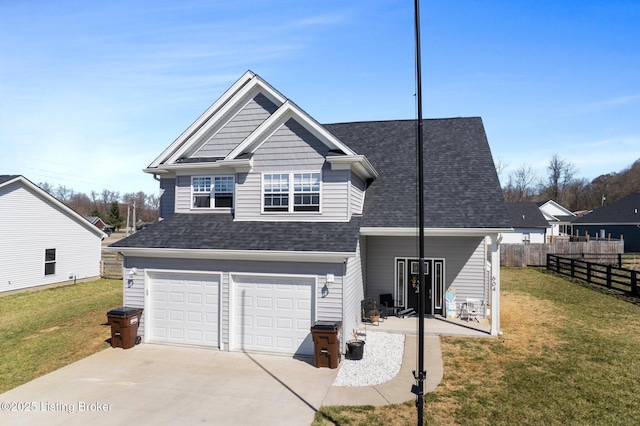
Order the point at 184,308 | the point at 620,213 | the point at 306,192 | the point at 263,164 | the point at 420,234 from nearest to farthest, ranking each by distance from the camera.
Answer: the point at 420,234 < the point at 184,308 < the point at 306,192 < the point at 263,164 < the point at 620,213

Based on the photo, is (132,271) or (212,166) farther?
(212,166)

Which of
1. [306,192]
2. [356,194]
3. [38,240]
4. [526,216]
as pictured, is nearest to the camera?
[306,192]

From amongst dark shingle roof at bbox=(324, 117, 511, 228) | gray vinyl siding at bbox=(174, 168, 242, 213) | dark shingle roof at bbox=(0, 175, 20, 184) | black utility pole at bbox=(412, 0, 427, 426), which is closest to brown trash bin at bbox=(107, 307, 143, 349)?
gray vinyl siding at bbox=(174, 168, 242, 213)

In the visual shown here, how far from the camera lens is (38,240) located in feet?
73.3

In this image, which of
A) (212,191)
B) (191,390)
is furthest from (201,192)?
(191,390)

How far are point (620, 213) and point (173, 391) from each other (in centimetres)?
5235

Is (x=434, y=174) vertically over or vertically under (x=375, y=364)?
over

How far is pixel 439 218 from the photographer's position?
42.1 feet

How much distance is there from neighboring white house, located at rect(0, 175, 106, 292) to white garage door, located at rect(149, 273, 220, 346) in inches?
568

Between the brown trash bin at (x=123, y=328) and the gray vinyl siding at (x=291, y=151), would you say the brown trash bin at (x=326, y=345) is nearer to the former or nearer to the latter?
the gray vinyl siding at (x=291, y=151)

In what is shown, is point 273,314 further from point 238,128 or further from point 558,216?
point 558,216

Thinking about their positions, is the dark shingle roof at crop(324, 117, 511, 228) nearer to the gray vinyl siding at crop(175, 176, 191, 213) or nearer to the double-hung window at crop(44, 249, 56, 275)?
the gray vinyl siding at crop(175, 176, 191, 213)

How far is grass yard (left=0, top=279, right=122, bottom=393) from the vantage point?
983cm

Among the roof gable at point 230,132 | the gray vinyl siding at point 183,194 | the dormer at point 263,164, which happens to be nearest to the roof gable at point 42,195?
the roof gable at point 230,132
